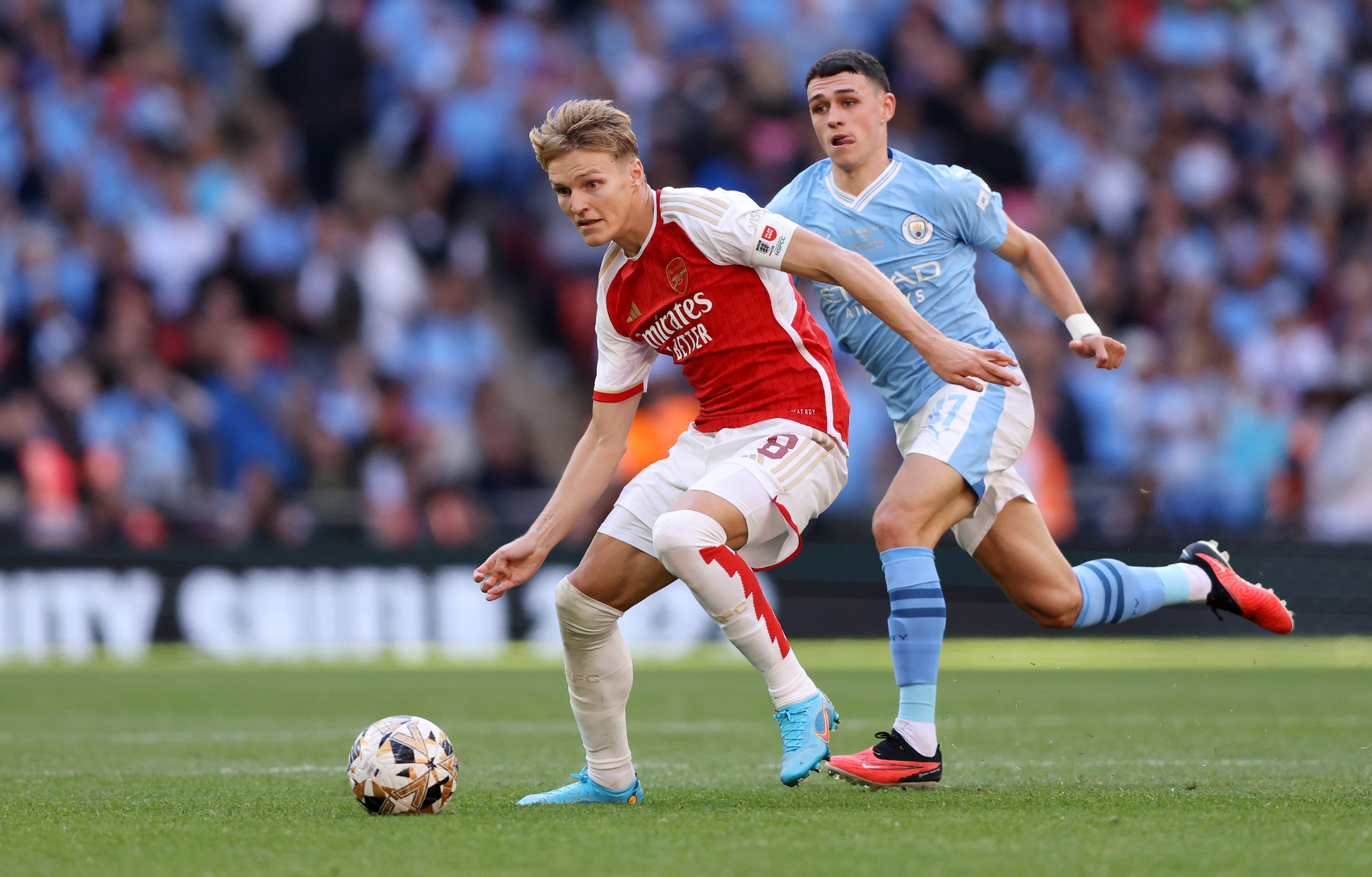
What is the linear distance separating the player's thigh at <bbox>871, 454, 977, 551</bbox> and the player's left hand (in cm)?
60

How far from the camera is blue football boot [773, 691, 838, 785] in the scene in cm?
486

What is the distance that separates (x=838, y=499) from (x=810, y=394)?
357 inches

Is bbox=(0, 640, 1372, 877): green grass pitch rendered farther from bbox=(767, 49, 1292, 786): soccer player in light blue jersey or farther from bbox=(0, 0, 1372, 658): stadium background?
bbox=(0, 0, 1372, 658): stadium background

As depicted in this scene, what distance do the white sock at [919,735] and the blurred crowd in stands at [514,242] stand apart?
758 cm

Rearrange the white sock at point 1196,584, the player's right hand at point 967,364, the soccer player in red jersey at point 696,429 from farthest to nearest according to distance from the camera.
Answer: the white sock at point 1196,584
the soccer player in red jersey at point 696,429
the player's right hand at point 967,364

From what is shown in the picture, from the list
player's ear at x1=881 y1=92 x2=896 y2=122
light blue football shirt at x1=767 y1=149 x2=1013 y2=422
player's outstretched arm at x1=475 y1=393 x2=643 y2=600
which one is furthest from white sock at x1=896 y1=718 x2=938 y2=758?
player's ear at x1=881 y1=92 x2=896 y2=122

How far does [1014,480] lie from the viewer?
594 cm

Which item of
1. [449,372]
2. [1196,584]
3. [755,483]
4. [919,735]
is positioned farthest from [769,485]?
[449,372]

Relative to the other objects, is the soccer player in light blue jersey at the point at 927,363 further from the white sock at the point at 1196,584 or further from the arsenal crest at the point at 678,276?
the arsenal crest at the point at 678,276

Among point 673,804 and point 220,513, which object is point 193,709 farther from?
point 673,804

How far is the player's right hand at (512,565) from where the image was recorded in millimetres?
5191

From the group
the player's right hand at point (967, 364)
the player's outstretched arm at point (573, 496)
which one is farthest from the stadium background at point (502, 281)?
the player's right hand at point (967, 364)

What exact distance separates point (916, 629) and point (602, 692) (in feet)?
3.54

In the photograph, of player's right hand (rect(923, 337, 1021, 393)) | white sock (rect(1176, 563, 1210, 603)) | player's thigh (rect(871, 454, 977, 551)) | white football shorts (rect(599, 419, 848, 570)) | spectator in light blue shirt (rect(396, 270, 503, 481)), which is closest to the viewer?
player's right hand (rect(923, 337, 1021, 393))
